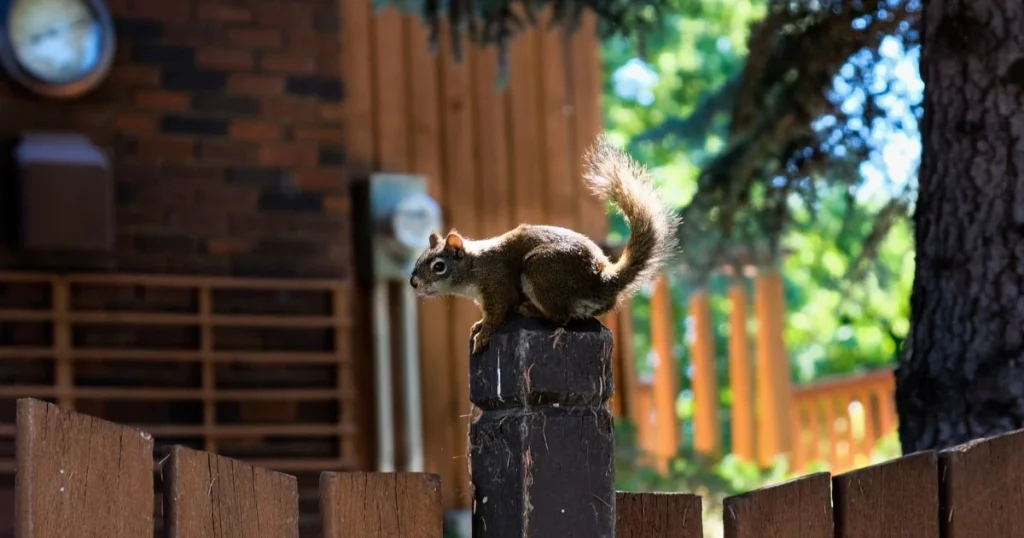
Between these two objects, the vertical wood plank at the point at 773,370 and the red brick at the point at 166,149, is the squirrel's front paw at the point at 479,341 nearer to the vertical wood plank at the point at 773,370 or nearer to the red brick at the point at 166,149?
the red brick at the point at 166,149

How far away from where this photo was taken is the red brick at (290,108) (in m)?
5.94

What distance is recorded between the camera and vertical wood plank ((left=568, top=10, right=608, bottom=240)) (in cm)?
740

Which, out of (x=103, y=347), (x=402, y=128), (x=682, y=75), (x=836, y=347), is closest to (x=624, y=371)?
(x=402, y=128)

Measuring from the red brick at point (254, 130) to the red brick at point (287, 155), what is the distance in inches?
1.6

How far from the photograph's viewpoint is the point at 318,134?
19.7ft

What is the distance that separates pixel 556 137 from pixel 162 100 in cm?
229

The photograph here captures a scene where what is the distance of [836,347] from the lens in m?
15.0

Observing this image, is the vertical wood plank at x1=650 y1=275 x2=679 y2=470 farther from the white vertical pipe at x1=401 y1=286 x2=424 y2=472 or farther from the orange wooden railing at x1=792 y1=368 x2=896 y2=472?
the white vertical pipe at x1=401 y1=286 x2=424 y2=472

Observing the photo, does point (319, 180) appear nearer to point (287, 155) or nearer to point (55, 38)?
point (287, 155)


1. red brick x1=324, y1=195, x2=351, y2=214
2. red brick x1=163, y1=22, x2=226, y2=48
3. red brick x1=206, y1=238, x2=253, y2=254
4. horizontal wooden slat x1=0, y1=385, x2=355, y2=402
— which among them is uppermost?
red brick x1=163, y1=22, x2=226, y2=48

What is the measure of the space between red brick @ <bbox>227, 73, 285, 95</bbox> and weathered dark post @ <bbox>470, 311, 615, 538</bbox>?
13.8 ft

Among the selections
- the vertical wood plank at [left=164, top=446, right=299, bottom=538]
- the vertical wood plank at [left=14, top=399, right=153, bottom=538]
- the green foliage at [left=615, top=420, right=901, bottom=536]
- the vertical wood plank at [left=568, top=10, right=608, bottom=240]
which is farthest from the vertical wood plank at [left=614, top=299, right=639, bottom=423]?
the vertical wood plank at [left=14, top=399, right=153, bottom=538]

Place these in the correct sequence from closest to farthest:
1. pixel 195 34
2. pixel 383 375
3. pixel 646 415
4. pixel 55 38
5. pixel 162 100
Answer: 1. pixel 55 38
2. pixel 162 100
3. pixel 195 34
4. pixel 383 375
5. pixel 646 415

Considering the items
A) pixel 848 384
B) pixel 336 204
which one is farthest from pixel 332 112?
pixel 848 384
